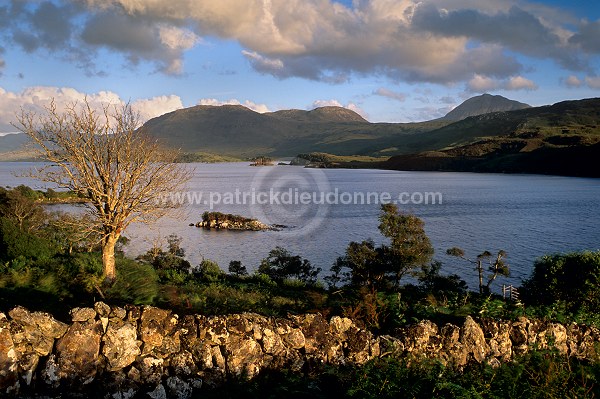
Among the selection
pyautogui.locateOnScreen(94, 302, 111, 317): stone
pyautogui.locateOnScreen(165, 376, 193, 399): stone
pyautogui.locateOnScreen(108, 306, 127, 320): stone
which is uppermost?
Answer: pyautogui.locateOnScreen(94, 302, 111, 317): stone

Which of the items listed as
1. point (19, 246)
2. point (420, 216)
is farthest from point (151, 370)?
point (420, 216)

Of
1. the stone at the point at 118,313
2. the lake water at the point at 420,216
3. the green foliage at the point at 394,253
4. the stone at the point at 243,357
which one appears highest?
the stone at the point at 118,313

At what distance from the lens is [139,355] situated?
8.70 m

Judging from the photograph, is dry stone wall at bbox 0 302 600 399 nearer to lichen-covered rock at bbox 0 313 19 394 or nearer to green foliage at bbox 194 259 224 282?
lichen-covered rock at bbox 0 313 19 394

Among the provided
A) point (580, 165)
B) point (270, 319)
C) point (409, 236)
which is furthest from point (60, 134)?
point (580, 165)

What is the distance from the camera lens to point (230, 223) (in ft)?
258

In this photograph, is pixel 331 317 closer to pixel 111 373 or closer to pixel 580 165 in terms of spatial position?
pixel 111 373

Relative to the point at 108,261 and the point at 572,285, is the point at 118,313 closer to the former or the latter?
the point at 108,261

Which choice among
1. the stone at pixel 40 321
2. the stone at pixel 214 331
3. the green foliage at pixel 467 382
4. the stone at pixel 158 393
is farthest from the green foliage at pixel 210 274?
the green foliage at pixel 467 382

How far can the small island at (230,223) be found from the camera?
76.8 meters

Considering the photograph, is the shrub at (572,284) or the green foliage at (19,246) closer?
the shrub at (572,284)

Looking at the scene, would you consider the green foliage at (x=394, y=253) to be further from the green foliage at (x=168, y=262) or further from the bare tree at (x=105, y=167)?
the bare tree at (x=105, y=167)

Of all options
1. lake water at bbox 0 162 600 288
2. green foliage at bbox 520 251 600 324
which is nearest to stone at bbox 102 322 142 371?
green foliage at bbox 520 251 600 324

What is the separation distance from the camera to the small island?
3025 inches
